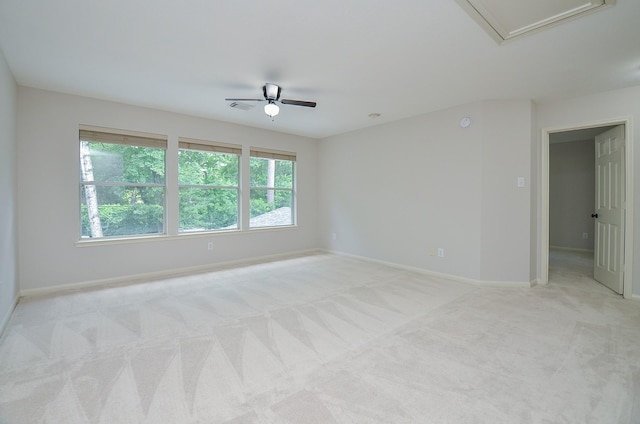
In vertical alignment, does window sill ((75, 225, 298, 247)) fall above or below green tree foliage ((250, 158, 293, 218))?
below

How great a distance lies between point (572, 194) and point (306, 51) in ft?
23.8

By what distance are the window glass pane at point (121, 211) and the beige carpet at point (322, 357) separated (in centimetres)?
95

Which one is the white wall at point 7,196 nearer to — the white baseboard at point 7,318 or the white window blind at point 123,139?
the white baseboard at point 7,318

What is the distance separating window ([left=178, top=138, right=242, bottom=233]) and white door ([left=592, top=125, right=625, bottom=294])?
5509 millimetres

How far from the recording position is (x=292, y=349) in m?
2.29

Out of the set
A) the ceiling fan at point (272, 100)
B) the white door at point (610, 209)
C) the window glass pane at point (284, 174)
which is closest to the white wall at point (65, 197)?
the window glass pane at point (284, 174)

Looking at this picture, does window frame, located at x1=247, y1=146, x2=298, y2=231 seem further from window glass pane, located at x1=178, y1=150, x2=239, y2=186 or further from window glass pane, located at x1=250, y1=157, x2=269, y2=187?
window glass pane, located at x1=178, y1=150, x2=239, y2=186

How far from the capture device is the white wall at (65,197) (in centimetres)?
353

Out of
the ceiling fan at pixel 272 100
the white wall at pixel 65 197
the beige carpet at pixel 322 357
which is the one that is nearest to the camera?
the beige carpet at pixel 322 357

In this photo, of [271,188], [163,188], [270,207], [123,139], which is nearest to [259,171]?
[271,188]

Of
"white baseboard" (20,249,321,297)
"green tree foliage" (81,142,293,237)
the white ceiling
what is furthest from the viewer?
"green tree foliage" (81,142,293,237)

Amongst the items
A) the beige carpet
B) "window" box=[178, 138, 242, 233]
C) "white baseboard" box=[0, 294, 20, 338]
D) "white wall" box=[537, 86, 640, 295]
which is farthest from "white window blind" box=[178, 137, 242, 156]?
"white wall" box=[537, 86, 640, 295]

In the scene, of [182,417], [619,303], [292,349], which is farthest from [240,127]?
[619,303]

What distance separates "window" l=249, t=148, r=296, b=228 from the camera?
Answer: 18.4 feet
